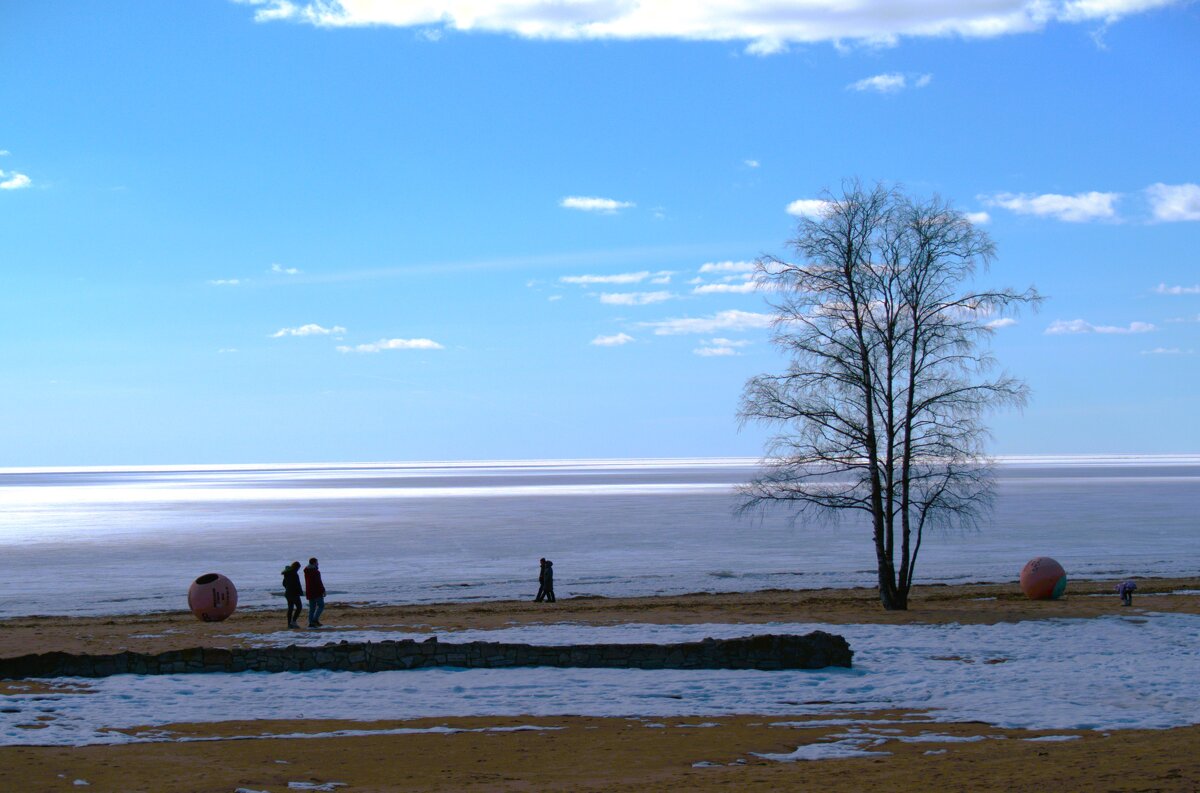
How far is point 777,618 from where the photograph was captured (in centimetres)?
2566

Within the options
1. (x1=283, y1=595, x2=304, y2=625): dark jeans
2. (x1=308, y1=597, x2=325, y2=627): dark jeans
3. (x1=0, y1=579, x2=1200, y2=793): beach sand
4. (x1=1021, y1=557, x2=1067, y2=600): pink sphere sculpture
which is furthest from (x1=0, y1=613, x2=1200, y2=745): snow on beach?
(x1=1021, y1=557, x2=1067, y2=600): pink sphere sculpture

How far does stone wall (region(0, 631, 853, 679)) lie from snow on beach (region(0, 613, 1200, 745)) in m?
0.30

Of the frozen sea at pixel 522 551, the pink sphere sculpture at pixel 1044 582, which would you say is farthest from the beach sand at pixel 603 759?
the pink sphere sculpture at pixel 1044 582

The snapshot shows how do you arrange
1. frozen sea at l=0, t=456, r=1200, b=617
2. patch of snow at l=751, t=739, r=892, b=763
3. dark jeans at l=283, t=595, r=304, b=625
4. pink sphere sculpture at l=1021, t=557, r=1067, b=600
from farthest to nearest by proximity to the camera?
frozen sea at l=0, t=456, r=1200, b=617 → pink sphere sculpture at l=1021, t=557, r=1067, b=600 → dark jeans at l=283, t=595, r=304, b=625 → patch of snow at l=751, t=739, r=892, b=763

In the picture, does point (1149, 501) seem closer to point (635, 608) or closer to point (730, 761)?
point (635, 608)

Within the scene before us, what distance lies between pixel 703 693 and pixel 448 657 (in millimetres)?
4675

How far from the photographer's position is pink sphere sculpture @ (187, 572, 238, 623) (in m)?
28.3

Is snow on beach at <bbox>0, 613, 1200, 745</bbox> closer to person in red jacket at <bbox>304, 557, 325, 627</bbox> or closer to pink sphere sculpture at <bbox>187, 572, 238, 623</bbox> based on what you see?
person in red jacket at <bbox>304, 557, 325, 627</bbox>

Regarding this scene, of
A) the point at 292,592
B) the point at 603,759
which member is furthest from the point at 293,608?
the point at 603,759

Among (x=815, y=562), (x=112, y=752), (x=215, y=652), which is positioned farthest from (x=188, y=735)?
(x=815, y=562)

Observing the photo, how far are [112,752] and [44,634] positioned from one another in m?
13.2

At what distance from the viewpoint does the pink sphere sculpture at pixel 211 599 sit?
28312mm

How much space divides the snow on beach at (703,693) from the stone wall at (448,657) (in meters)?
0.30

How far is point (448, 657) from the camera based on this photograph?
1981cm
